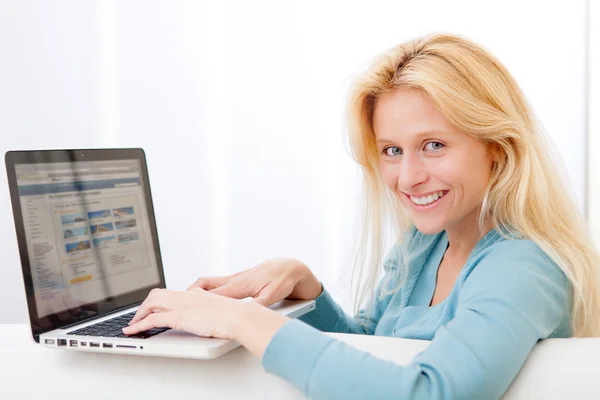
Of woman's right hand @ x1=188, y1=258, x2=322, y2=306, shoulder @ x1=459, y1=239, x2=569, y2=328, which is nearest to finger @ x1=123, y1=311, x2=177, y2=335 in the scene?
woman's right hand @ x1=188, y1=258, x2=322, y2=306

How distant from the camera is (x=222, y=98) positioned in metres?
3.60

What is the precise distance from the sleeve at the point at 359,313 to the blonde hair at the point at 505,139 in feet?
1.10

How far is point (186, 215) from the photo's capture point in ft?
11.9

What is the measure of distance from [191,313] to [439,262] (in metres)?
0.60

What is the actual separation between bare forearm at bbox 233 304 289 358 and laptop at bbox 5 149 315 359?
0.03 m

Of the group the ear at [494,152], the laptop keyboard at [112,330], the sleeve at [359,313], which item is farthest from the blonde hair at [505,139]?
the laptop keyboard at [112,330]

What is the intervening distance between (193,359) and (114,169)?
55 cm

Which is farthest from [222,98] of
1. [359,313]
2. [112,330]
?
[112,330]

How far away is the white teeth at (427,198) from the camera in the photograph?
1202 mm

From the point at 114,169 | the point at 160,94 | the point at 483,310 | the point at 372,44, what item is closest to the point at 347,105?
the point at 114,169

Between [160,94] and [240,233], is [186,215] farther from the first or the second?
[160,94]

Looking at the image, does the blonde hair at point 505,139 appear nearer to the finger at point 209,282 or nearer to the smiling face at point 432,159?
the smiling face at point 432,159

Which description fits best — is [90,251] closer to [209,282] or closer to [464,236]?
[209,282]

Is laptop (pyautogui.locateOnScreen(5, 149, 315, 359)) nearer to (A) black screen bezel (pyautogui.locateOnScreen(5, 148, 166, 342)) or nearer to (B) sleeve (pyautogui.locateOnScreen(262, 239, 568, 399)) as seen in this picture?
(A) black screen bezel (pyautogui.locateOnScreen(5, 148, 166, 342))
